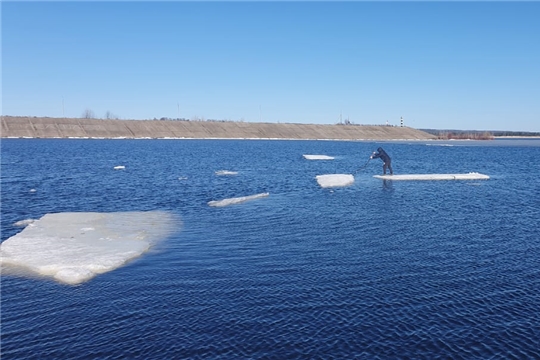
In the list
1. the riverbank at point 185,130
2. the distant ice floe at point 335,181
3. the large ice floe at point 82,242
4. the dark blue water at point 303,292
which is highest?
the riverbank at point 185,130

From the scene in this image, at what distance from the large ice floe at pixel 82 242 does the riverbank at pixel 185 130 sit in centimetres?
11960

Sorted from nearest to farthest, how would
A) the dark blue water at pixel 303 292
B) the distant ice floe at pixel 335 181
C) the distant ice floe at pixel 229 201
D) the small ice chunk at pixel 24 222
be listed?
the dark blue water at pixel 303 292, the small ice chunk at pixel 24 222, the distant ice floe at pixel 229 201, the distant ice floe at pixel 335 181

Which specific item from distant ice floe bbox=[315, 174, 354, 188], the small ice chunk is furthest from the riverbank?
the small ice chunk

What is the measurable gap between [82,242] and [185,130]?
14248 centimetres

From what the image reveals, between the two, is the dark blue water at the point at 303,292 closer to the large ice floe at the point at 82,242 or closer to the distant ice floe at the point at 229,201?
the large ice floe at the point at 82,242

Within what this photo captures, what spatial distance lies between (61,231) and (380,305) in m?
13.9

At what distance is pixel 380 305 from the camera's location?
12828 millimetres

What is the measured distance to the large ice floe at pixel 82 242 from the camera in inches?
615

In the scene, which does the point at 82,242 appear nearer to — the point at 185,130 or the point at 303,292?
the point at 303,292

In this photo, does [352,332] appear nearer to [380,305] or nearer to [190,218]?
[380,305]

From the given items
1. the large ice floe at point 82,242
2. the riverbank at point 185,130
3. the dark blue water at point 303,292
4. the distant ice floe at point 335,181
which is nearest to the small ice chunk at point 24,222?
→ the dark blue water at point 303,292

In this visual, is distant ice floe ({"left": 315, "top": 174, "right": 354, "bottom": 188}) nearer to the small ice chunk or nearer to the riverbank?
the small ice chunk

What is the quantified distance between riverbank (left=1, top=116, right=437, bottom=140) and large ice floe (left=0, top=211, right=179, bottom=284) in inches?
4709

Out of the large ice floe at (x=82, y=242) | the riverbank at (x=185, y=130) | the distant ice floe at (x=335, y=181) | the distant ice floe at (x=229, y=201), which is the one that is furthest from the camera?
the riverbank at (x=185, y=130)
